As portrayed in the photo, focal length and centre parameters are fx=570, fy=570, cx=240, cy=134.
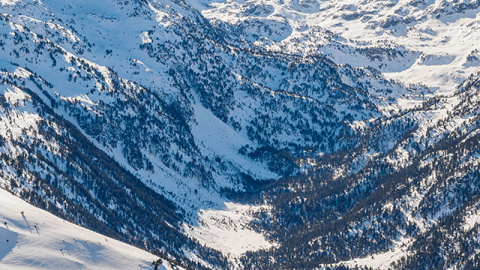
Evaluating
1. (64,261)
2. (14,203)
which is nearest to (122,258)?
Result: (64,261)

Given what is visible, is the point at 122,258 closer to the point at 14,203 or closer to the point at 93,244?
the point at 93,244

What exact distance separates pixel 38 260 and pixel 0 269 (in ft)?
30.7

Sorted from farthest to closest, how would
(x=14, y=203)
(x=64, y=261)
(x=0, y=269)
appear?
(x=14, y=203) → (x=64, y=261) → (x=0, y=269)

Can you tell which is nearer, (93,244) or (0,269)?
(0,269)

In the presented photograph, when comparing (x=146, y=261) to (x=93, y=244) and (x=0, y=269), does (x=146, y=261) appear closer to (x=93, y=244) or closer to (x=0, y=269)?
(x=93, y=244)

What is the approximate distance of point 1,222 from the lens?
142 metres

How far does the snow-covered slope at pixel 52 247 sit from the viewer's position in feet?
441

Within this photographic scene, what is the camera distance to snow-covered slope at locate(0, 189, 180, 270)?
134500mm

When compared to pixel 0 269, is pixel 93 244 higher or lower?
higher

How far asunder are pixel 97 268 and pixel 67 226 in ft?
73.8

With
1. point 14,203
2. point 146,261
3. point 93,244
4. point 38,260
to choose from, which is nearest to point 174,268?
point 146,261

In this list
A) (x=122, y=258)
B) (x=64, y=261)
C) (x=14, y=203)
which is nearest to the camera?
(x=64, y=261)

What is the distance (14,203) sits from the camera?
163125mm

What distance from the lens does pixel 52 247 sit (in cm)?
14125
